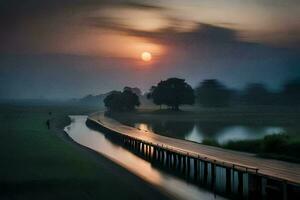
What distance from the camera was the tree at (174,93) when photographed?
126875 millimetres

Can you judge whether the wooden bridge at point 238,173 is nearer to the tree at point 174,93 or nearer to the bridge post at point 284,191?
the bridge post at point 284,191

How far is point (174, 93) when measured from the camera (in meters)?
127

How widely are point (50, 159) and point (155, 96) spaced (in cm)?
9341

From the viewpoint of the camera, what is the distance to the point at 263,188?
74.2ft

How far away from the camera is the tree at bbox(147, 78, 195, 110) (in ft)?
416

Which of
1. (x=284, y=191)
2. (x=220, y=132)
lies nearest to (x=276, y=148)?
(x=284, y=191)

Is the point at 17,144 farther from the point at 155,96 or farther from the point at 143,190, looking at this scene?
the point at 155,96

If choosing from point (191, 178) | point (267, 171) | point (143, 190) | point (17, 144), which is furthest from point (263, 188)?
point (17, 144)

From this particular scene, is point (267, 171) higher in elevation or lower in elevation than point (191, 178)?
higher

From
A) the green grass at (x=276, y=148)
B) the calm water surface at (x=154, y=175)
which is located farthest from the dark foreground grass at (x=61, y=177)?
the green grass at (x=276, y=148)

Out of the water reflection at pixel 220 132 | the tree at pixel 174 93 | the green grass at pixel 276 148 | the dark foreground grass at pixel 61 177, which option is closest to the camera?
the dark foreground grass at pixel 61 177

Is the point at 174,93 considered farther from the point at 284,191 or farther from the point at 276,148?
the point at 284,191

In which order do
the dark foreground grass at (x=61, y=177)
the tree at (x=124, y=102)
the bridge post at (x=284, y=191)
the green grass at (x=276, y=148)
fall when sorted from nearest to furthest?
the bridge post at (x=284, y=191), the dark foreground grass at (x=61, y=177), the green grass at (x=276, y=148), the tree at (x=124, y=102)

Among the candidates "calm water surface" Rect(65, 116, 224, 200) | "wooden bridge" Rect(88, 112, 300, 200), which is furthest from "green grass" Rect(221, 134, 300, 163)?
"calm water surface" Rect(65, 116, 224, 200)
